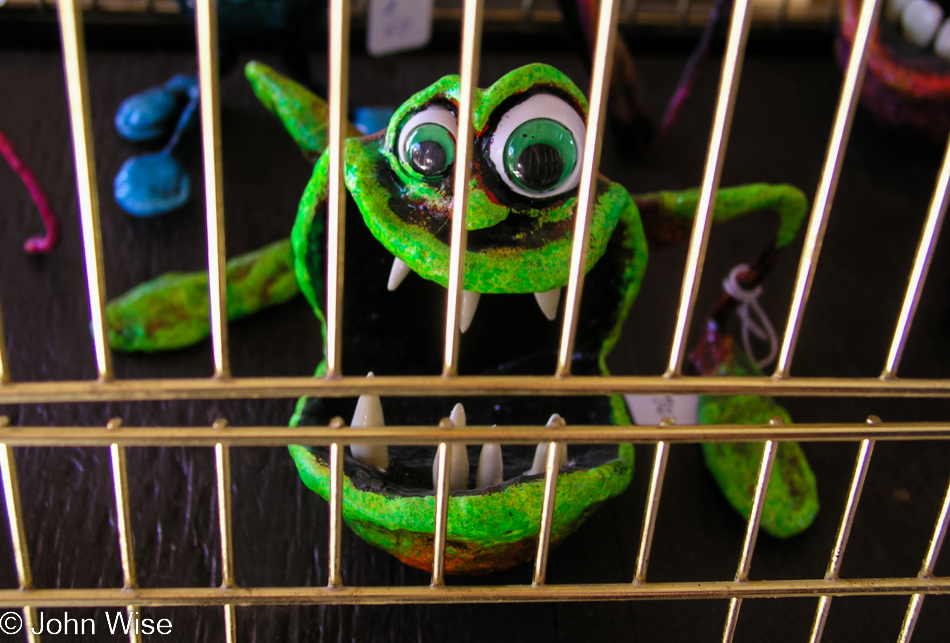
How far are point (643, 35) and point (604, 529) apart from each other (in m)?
0.83

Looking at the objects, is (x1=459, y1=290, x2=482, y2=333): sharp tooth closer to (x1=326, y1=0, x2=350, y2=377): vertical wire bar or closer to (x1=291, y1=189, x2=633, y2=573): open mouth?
(x1=291, y1=189, x2=633, y2=573): open mouth

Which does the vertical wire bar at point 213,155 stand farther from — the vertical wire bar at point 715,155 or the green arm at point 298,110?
the green arm at point 298,110

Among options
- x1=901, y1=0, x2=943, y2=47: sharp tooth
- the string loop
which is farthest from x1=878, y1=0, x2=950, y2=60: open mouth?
the string loop

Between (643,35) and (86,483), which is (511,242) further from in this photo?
(643,35)

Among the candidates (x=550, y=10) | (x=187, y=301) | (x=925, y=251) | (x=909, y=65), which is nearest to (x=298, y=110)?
(x=187, y=301)

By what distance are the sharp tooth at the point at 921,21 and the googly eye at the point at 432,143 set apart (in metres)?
0.86

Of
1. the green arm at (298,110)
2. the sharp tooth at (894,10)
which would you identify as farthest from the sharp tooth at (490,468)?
the sharp tooth at (894,10)

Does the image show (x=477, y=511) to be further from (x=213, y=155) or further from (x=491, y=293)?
(x=213, y=155)

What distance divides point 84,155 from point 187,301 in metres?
0.46

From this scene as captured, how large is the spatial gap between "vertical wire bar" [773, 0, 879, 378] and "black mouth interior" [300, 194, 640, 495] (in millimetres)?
194

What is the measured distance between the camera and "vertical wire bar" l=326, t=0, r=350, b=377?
33cm

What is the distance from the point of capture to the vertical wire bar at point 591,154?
1.12 feet

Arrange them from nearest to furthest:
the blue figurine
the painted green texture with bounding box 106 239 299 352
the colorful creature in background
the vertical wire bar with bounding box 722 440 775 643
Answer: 1. the vertical wire bar with bounding box 722 440 775 643
2. the painted green texture with bounding box 106 239 299 352
3. the blue figurine
4. the colorful creature in background

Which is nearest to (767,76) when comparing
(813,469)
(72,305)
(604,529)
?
(813,469)
